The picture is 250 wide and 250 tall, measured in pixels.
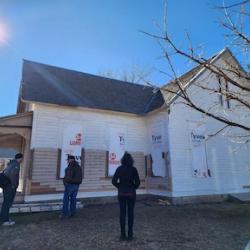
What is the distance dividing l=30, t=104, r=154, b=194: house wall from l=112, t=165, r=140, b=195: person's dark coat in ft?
18.8

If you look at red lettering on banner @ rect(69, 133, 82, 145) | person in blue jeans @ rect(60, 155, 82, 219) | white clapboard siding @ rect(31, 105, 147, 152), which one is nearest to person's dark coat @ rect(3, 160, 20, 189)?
person in blue jeans @ rect(60, 155, 82, 219)

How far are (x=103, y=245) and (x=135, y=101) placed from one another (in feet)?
34.0

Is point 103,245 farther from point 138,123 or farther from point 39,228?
point 138,123

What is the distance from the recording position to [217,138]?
1298cm

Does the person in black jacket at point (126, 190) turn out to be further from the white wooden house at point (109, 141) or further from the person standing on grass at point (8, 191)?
the white wooden house at point (109, 141)

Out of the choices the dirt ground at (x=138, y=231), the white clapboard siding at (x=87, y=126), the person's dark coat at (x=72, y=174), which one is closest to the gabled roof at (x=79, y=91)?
the white clapboard siding at (x=87, y=126)

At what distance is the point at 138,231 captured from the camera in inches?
240

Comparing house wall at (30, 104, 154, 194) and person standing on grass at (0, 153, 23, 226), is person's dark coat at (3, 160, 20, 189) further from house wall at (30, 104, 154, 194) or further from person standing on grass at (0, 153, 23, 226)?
house wall at (30, 104, 154, 194)

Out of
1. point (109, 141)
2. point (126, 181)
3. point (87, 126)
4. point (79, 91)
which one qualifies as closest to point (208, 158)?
point (109, 141)

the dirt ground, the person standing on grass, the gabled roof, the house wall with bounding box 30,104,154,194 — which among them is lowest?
the dirt ground

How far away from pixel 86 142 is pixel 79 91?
10.3 feet

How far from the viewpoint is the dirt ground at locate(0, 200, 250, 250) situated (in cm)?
512

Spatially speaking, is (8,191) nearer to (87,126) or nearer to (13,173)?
(13,173)

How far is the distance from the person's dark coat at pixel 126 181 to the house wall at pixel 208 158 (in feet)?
20.0
